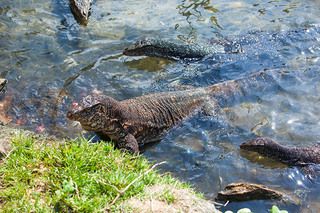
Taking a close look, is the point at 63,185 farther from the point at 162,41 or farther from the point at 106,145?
the point at 162,41

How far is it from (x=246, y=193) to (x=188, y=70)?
423 centimetres

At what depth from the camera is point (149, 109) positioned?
→ 337 inches

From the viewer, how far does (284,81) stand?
9852 millimetres

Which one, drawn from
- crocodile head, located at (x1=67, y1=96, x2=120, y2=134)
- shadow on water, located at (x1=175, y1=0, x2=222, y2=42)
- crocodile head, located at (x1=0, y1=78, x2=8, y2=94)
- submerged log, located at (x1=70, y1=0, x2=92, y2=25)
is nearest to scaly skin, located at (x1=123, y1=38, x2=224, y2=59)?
shadow on water, located at (x1=175, y1=0, x2=222, y2=42)

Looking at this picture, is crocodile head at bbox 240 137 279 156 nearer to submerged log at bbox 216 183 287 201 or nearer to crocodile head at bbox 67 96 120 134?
submerged log at bbox 216 183 287 201

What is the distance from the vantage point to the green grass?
500 centimetres

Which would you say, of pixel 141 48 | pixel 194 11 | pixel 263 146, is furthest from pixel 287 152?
pixel 194 11

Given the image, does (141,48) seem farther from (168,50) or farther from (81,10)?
(81,10)

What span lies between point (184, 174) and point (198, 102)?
2.08m

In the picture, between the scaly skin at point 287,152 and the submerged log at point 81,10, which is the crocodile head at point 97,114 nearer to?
the scaly skin at point 287,152

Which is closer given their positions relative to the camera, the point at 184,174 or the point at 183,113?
the point at 184,174

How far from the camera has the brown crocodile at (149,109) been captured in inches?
299

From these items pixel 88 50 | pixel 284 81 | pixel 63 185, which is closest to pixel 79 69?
pixel 88 50

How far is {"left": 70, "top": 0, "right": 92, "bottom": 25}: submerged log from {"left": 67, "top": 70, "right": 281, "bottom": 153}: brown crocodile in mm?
3910
